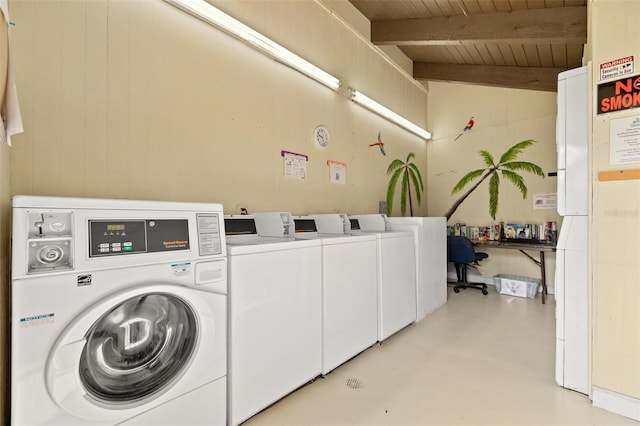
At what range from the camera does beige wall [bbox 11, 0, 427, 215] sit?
66.7 inches

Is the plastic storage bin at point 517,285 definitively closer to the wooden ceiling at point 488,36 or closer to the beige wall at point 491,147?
the beige wall at point 491,147

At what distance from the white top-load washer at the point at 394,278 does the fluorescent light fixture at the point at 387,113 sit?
1.55 meters

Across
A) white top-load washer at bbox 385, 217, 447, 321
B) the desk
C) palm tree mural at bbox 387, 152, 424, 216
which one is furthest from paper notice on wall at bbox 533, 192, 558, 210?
white top-load washer at bbox 385, 217, 447, 321

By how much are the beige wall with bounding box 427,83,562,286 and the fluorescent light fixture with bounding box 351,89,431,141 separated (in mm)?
550

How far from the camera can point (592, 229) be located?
6.65 ft

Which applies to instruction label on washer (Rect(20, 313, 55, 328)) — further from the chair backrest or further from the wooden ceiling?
the chair backrest

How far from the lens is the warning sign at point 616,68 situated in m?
1.89

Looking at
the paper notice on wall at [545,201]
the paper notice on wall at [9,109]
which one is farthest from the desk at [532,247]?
the paper notice on wall at [9,109]

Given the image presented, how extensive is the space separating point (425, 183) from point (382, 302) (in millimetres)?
3620

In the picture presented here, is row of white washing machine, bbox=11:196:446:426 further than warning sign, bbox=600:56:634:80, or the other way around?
warning sign, bbox=600:56:634:80

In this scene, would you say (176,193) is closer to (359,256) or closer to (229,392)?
(229,392)

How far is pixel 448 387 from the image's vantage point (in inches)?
85.8

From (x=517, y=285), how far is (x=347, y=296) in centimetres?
346

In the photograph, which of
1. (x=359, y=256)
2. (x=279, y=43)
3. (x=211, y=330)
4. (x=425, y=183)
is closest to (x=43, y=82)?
(x=211, y=330)
